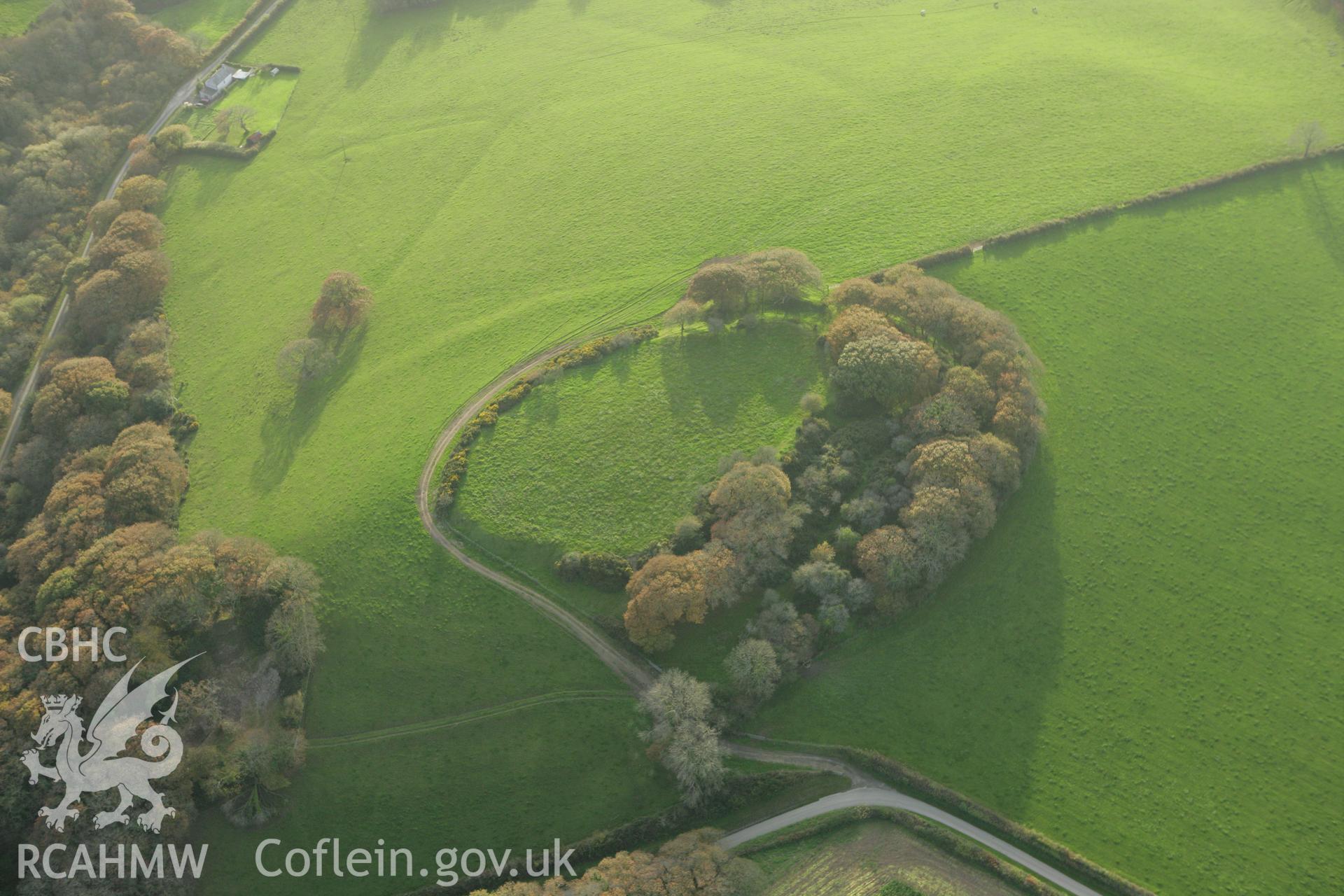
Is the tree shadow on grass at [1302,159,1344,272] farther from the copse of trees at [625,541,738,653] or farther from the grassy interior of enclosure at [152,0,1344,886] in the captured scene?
the copse of trees at [625,541,738,653]

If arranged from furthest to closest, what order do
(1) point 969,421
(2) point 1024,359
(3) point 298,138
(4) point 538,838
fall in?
(3) point 298,138
(2) point 1024,359
(1) point 969,421
(4) point 538,838

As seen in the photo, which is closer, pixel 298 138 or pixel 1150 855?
pixel 1150 855

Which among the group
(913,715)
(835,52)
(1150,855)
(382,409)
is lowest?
(1150,855)

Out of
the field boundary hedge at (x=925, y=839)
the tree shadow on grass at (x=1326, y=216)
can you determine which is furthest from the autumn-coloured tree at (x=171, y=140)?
the tree shadow on grass at (x=1326, y=216)

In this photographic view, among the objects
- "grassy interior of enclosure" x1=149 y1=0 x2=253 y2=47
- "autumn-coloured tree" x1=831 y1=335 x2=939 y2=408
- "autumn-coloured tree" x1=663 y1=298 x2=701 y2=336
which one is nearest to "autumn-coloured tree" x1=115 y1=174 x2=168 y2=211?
"grassy interior of enclosure" x1=149 y1=0 x2=253 y2=47

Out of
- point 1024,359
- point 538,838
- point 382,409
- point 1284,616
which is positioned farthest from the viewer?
point 382,409

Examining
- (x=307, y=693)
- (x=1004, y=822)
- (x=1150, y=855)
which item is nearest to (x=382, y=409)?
(x=307, y=693)

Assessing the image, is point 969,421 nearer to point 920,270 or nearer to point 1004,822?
point 920,270

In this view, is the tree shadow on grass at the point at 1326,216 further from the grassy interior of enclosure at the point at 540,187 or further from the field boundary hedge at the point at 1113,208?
the grassy interior of enclosure at the point at 540,187
